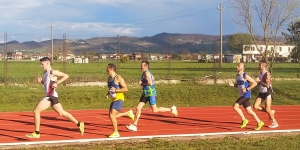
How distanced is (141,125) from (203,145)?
12.0 feet

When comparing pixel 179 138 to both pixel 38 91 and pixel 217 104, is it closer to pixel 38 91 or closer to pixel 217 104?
pixel 217 104

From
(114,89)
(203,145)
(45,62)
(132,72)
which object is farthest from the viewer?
(132,72)

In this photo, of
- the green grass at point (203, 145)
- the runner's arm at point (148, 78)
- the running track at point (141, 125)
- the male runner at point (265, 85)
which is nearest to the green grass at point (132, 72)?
the running track at point (141, 125)

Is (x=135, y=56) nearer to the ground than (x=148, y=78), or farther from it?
farther from it

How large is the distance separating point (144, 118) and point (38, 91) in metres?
9.31

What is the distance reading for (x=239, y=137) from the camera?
1016 centimetres

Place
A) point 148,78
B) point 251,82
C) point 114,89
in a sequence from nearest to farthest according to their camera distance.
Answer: point 114,89 < point 148,78 < point 251,82

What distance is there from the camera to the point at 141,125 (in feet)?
41.1

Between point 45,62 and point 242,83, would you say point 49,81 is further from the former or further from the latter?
point 242,83

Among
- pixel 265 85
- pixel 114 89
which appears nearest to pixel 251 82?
pixel 265 85

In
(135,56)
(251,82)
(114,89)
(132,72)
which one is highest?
(135,56)

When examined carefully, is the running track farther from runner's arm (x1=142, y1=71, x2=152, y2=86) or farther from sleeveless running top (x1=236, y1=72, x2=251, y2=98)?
runner's arm (x1=142, y1=71, x2=152, y2=86)

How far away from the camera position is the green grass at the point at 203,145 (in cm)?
883

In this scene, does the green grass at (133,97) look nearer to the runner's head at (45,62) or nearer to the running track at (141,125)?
the running track at (141,125)
